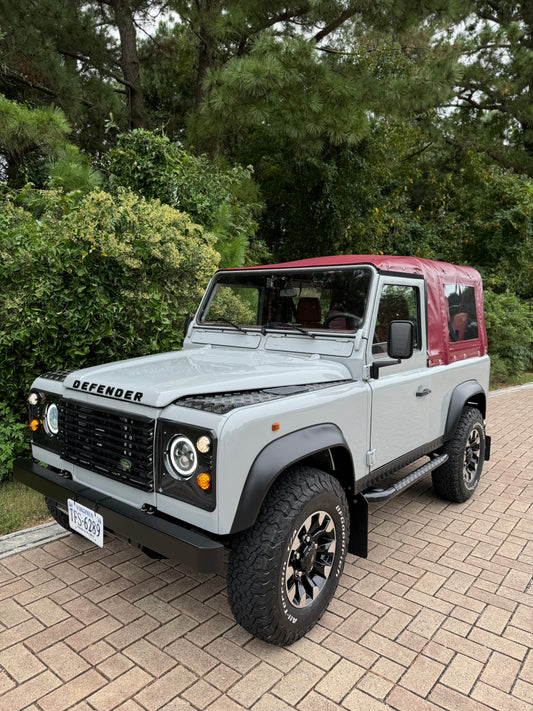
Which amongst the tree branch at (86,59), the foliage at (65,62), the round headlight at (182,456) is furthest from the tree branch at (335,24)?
the round headlight at (182,456)

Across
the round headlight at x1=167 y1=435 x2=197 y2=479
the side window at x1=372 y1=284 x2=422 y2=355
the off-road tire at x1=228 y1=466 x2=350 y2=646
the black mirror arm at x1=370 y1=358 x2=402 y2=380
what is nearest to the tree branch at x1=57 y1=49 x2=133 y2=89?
the side window at x1=372 y1=284 x2=422 y2=355

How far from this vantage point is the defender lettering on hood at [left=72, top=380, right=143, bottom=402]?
8.09 feet

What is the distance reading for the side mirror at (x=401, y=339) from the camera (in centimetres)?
296

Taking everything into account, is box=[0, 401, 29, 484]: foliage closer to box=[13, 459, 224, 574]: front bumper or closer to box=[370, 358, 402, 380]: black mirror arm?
box=[13, 459, 224, 574]: front bumper

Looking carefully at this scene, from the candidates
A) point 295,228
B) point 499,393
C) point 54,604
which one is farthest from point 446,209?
point 54,604

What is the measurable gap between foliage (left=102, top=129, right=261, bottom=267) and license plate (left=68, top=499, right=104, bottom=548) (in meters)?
4.38

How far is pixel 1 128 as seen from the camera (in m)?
6.15

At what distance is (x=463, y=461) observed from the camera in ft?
13.8

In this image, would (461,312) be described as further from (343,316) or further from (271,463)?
(271,463)

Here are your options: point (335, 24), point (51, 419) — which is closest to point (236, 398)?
point (51, 419)

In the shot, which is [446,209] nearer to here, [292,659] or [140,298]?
[140,298]

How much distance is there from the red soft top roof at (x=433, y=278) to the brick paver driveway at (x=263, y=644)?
56.6 inches

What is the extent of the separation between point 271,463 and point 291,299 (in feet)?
5.32

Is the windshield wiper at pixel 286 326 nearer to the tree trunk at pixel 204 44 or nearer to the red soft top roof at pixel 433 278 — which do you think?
the red soft top roof at pixel 433 278
